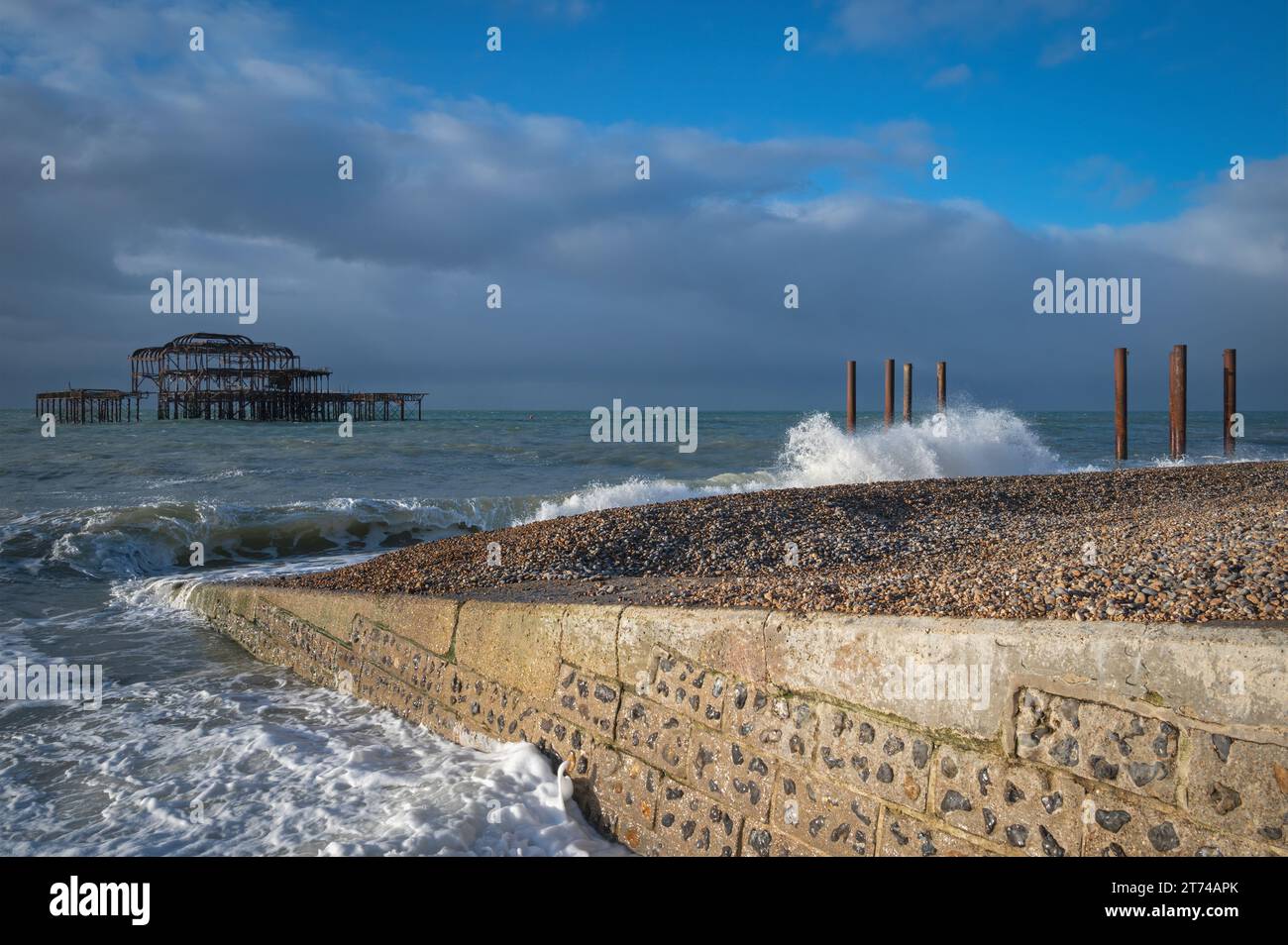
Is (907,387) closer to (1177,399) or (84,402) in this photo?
(1177,399)

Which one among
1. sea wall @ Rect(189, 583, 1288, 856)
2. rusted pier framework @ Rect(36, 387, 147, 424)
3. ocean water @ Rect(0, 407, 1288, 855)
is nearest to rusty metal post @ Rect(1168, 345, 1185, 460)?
ocean water @ Rect(0, 407, 1288, 855)

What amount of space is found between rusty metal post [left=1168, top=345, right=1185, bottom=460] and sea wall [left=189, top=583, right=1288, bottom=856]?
2029 cm

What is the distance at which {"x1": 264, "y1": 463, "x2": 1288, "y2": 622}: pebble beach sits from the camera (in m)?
3.43

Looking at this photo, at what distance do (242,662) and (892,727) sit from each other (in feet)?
19.0

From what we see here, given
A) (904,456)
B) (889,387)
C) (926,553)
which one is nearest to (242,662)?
(926,553)

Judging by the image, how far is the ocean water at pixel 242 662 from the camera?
391 centimetres

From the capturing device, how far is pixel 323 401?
54406mm

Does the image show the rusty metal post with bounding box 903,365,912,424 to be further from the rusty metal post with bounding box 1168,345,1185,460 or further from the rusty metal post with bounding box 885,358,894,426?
the rusty metal post with bounding box 1168,345,1185,460

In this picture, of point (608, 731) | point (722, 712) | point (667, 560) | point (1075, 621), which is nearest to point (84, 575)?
point (667, 560)

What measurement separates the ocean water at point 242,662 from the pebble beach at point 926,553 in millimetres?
1153

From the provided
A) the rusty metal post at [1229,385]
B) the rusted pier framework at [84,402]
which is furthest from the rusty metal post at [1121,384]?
the rusted pier framework at [84,402]

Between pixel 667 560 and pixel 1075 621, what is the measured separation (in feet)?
15.0

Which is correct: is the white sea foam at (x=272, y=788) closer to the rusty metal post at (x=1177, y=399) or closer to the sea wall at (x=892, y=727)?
the sea wall at (x=892, y=727)

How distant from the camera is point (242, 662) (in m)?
6.84
